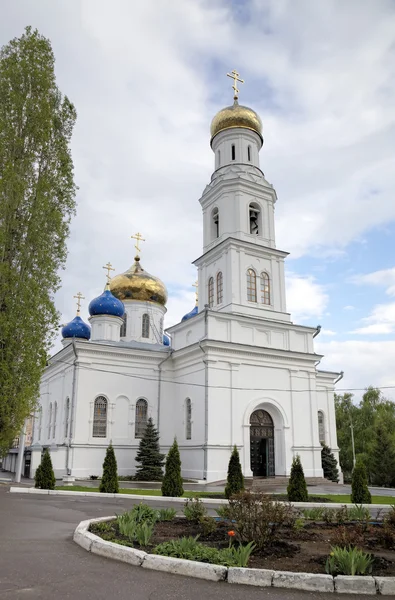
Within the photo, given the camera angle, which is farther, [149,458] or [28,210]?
[149,458]

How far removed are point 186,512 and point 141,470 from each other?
51.6 feet

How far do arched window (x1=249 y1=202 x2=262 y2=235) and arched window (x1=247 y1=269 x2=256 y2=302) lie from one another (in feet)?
8.74

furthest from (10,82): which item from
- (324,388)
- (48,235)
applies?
(324,388)

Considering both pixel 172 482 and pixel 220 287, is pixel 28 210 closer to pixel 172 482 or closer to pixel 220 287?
pixel 172 482

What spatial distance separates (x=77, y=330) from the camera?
32.9 metres

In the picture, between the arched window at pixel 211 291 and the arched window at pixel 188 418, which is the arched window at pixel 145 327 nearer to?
the arched window at pixel 211 291

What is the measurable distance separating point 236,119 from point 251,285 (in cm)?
970

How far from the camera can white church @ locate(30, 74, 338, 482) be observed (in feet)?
78.5

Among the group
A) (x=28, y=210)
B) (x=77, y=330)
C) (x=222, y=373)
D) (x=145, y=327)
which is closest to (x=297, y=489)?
(x=222, y=373)

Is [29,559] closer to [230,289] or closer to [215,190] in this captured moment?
[230,289]

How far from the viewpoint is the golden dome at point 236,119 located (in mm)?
28938

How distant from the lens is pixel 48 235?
17125 mm

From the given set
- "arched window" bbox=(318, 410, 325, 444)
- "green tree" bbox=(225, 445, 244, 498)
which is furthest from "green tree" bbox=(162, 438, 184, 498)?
"arched window" bbox=(318, 410, 325, 444)

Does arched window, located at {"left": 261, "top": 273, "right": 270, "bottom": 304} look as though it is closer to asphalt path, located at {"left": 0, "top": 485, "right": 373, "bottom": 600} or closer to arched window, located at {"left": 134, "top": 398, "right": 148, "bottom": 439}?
arched window, located at {"left": 134, "top": 398, "right": 148, "bottom": 439}
